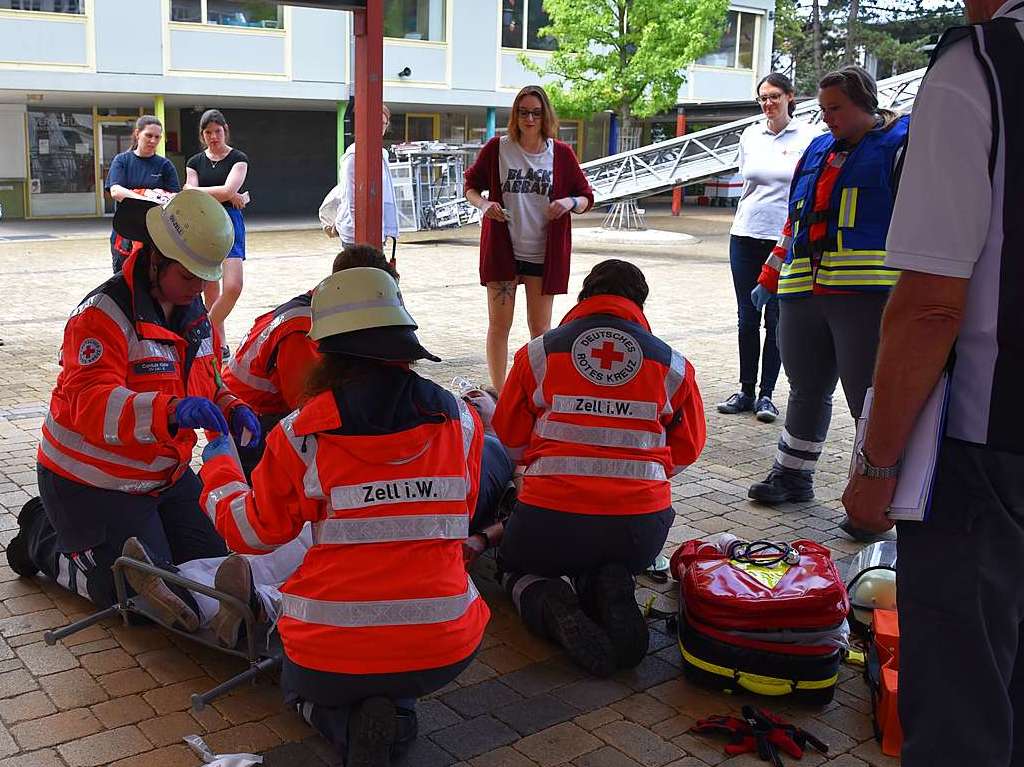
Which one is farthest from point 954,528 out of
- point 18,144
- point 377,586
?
point 18,144

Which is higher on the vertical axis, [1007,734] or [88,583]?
[1007,734]

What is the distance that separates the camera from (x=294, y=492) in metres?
2.94

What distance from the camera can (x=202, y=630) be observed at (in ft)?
12.3

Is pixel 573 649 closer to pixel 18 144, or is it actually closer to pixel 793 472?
pixel 793 472

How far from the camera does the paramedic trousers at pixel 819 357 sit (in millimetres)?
4953

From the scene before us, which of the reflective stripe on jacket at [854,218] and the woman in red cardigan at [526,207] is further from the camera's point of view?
the woman in red cardigan at [526,207]

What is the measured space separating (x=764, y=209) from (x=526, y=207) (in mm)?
1519

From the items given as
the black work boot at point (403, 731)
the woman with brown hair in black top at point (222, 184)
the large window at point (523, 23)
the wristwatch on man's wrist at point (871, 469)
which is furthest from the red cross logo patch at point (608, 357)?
the large window at point (523, 23)

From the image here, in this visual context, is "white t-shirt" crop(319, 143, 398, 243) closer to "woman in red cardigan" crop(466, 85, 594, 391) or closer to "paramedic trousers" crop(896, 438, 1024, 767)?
"woman in red cardigan" crop(466, 85, 594, 391)

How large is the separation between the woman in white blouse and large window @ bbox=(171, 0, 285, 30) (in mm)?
18686

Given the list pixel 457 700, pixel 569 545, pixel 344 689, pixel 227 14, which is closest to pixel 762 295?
pixel 569 545

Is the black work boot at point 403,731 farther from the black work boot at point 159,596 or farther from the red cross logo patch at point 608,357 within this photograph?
the red cross logo patch at point 608,357

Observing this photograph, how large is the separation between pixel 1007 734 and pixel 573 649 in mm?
1805

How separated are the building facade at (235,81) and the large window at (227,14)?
0.10 feet
